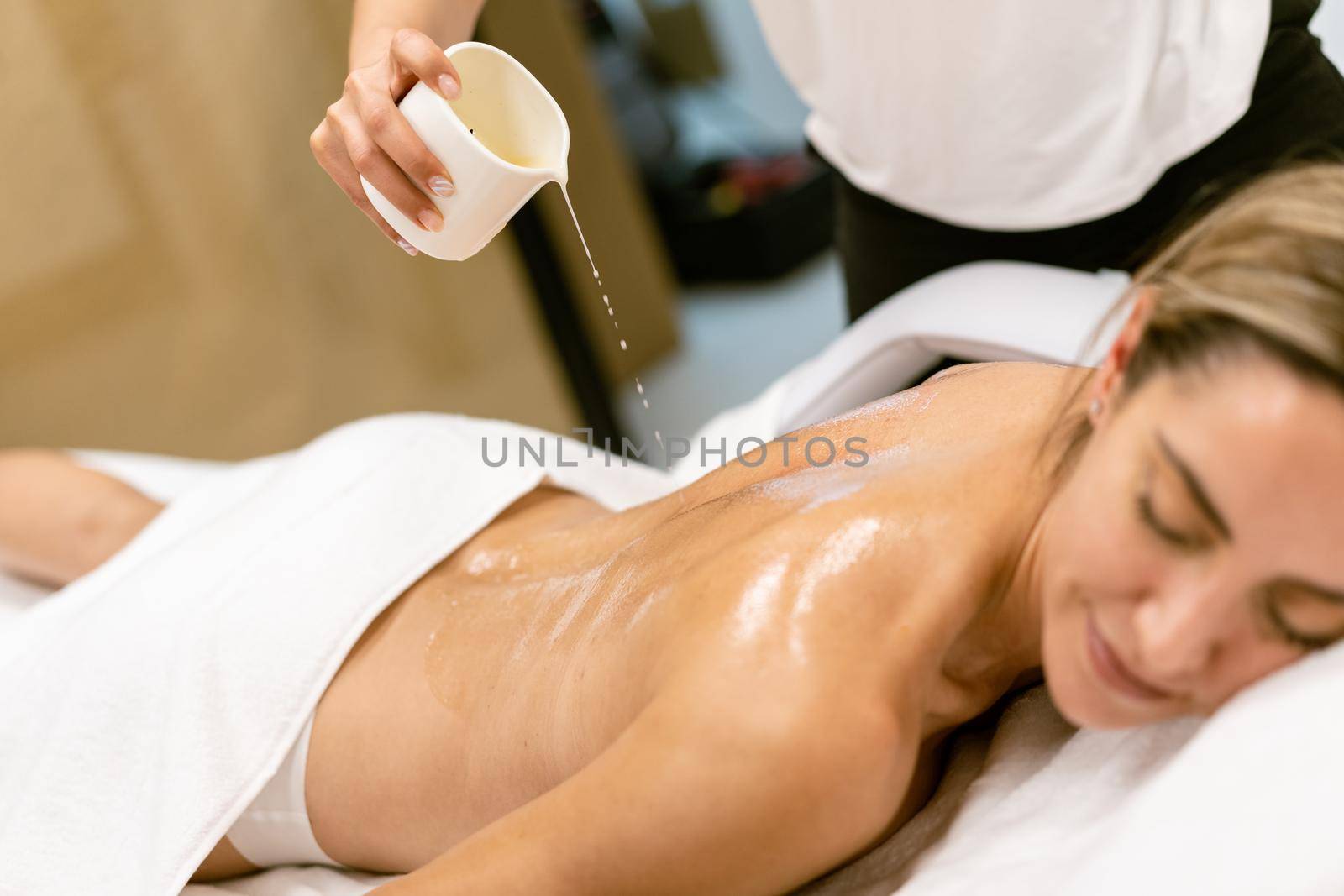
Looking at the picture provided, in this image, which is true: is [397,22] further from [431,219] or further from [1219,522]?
[1219,522]

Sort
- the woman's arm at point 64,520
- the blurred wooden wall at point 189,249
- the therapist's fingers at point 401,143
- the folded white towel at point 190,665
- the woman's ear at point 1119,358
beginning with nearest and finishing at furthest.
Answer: the woman's ear at point 1119,358, the therapist's fingers at point 401,143, the folded white towel at point 190,665, the woman's arm at point 64,520, the blurred wooden wall at point 189,249

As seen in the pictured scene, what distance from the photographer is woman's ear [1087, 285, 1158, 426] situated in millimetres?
942

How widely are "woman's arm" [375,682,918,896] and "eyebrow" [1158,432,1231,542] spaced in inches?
10.3

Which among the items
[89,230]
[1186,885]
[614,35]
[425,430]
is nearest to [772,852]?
[1186,885]

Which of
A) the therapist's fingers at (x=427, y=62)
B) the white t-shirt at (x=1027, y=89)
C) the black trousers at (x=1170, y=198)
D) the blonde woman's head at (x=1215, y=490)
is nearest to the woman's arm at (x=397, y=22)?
the therapist's fingers at (x=427, y=62)

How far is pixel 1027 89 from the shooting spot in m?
1.41


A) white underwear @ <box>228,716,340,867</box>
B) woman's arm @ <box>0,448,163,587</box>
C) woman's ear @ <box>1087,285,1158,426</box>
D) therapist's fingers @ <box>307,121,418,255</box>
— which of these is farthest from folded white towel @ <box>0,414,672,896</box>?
woman's ear @ <box>1087,285,1158,426</box>

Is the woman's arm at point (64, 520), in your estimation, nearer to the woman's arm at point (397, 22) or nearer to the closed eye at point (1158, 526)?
the woman's arm at point (397, 22)

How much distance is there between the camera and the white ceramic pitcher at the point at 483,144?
1032 millimetres

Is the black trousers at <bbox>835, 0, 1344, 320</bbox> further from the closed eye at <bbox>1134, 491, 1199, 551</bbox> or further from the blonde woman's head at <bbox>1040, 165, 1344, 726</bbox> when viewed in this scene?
the closed eye at <bbox>1134, 491, 1199, 551</bbox>

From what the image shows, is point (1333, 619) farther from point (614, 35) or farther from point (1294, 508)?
point (614, 35)

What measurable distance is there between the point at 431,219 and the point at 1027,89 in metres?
0.73

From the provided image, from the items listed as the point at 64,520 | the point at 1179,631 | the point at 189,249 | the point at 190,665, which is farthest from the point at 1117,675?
the point at 189,249

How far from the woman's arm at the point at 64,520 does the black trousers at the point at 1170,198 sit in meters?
1.05
